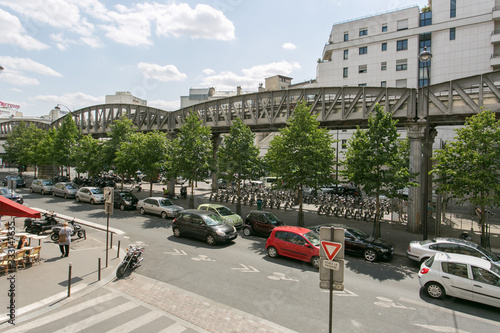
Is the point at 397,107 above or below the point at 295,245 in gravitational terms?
above

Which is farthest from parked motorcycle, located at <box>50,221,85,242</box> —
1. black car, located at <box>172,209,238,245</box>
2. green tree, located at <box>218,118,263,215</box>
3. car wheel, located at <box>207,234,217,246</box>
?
green tree, located at <box>218,118,263,215</box>

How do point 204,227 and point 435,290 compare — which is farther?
point 204,227

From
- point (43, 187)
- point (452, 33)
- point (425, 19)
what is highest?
point (425, 19)

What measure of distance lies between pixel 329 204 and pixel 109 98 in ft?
306

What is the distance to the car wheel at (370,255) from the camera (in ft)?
42.0

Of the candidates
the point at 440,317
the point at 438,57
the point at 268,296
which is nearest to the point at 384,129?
the point at 440,317

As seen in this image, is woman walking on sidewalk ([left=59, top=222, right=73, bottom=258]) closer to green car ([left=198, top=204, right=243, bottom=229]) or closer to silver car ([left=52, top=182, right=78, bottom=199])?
green car ([left=198, top=204, right=243, bottom=229])

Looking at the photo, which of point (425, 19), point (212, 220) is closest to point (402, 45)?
point (425, 19)

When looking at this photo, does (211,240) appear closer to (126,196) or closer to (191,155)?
(191,155)

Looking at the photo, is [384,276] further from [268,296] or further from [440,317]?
[268,296]

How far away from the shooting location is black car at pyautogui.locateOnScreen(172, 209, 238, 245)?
1430 centimetres

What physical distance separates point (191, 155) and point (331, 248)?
1862 cm

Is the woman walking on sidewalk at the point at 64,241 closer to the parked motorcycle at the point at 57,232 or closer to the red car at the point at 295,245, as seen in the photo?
the parked motorcycle at the point at 57,232

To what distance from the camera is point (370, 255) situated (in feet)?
42.4
